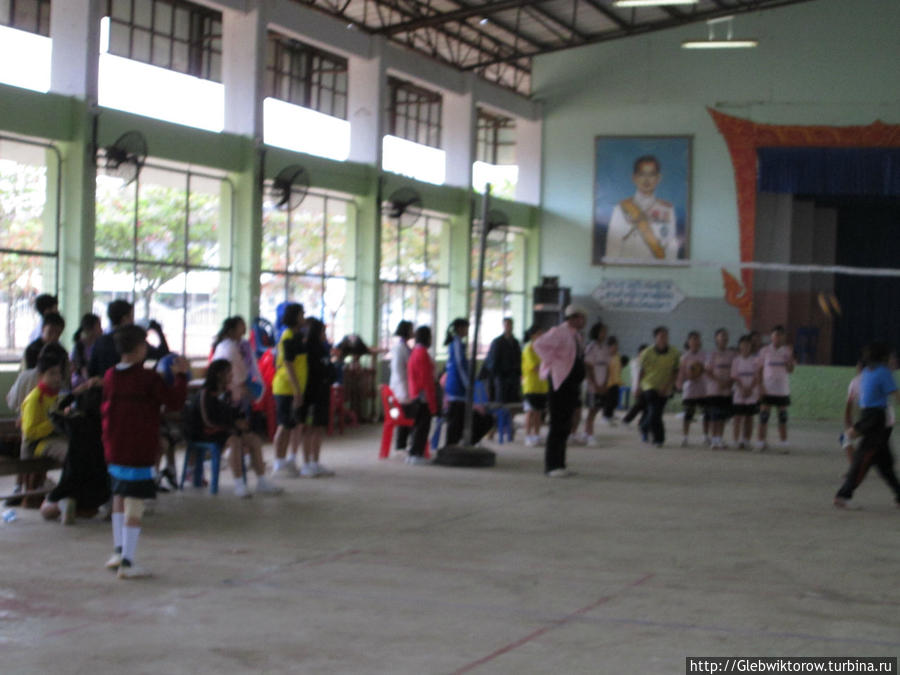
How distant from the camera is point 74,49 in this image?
14727 mm

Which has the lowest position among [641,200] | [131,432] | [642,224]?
[131,432]

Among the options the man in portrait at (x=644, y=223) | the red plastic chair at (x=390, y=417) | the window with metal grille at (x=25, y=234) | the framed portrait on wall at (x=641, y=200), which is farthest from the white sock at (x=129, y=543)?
the man in portrait at (x=644, y=223)

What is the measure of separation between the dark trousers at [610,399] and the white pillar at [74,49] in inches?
334

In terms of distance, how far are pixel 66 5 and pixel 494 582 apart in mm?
10542

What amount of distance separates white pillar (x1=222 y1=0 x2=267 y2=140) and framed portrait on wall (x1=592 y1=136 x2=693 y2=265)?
1017 cm

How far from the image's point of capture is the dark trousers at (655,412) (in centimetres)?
1644

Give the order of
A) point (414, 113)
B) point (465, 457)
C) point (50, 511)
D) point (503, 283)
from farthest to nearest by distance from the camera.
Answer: point (503, 283) < point (414, 113) < point (465, 457) < point (50, 511)

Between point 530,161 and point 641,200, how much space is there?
2.68 meters

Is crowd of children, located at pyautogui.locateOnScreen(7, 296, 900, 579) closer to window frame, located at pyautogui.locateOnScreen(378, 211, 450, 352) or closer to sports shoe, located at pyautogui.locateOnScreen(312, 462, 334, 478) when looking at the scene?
sports shoe, located at pyautogui.locateOnScreen(312, 462, 334, 478)

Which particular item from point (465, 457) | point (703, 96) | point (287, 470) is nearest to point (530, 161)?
point (703, 96)

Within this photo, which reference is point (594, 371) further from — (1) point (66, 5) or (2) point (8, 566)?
(2) point (8, 566)

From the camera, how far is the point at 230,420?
10.7 metres

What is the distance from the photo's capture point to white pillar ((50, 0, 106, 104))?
48.2 ft

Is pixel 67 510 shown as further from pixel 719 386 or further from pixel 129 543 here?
pixel 719 386
